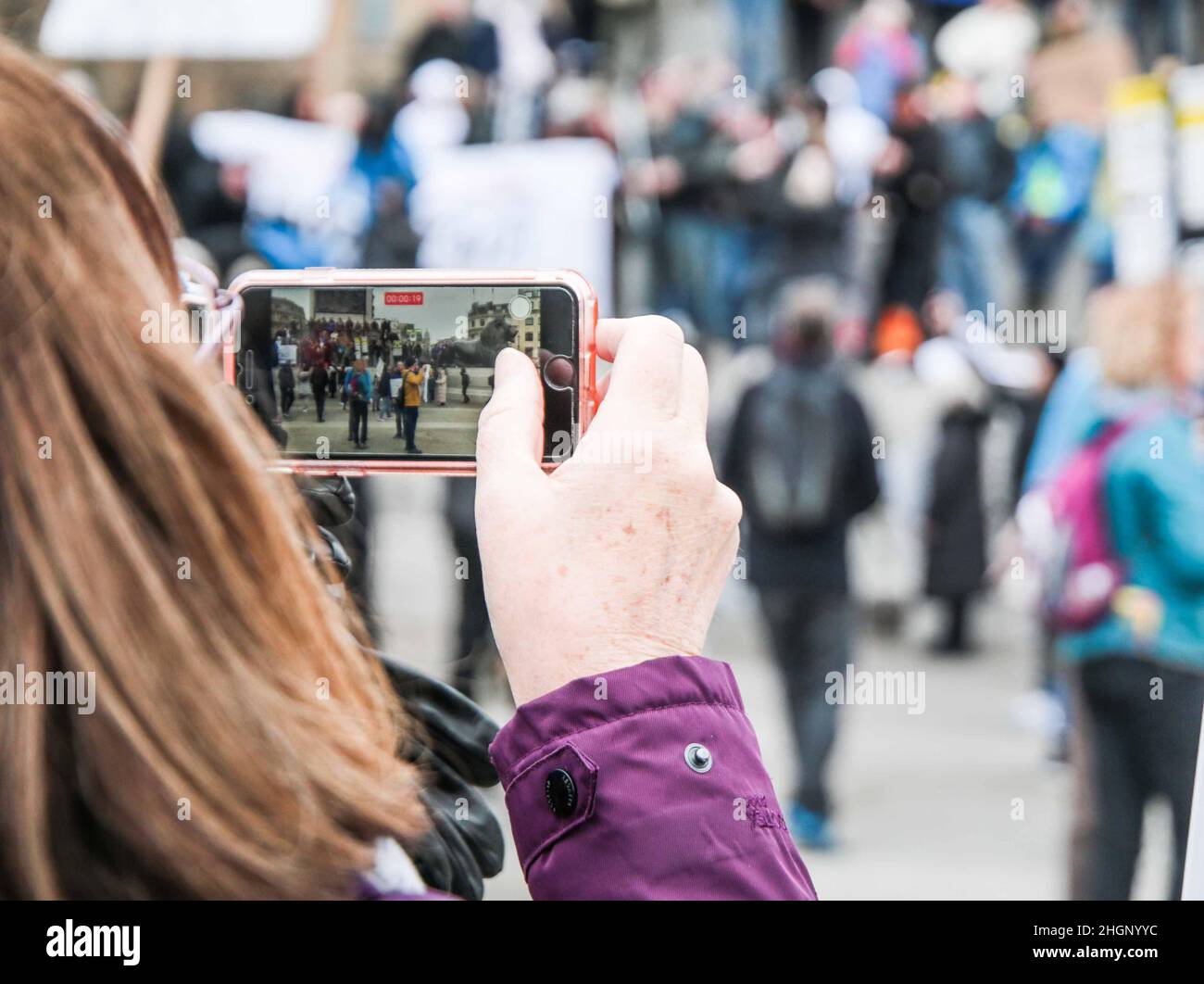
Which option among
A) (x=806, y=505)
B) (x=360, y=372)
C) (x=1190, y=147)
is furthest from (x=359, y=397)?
(x=1190, y=147)

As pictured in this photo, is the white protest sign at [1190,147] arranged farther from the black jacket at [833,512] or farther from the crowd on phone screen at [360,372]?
the crowd on phone screen at [360,372]

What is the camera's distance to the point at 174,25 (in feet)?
6.61

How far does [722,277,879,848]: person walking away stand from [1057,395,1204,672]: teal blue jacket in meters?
1.28

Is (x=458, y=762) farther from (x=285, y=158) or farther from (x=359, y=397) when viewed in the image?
(x=285, y=158)

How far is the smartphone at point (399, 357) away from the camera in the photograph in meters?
1.06

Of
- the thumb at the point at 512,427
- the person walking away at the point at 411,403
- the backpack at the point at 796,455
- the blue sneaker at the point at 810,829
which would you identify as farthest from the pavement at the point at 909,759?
the thumb at the point at 512,427

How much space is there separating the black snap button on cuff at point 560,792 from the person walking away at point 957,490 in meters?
4.89

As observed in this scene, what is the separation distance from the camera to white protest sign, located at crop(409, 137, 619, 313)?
2.53m

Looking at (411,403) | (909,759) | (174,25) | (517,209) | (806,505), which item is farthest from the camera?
(909,759)

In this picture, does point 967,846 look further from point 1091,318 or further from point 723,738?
point 723,738

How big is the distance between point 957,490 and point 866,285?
1.20 m

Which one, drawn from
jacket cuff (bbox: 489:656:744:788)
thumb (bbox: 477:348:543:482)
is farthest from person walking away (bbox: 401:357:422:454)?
jacket cuff (bbox: 489:656:744:788)

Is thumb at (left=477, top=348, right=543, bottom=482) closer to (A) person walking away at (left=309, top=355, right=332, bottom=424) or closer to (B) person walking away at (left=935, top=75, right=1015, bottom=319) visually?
(A) person walking away at (left=309, top=355, right=332, bottom=424)

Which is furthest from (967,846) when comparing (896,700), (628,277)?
(628,277)
